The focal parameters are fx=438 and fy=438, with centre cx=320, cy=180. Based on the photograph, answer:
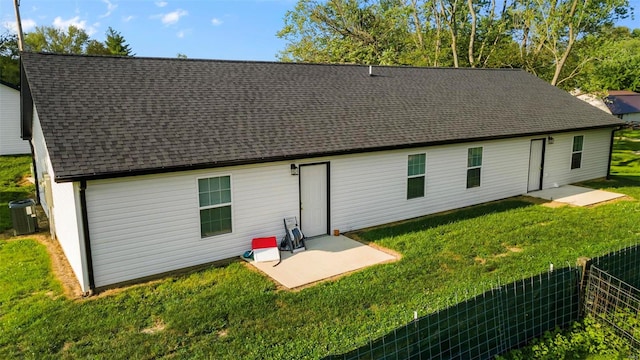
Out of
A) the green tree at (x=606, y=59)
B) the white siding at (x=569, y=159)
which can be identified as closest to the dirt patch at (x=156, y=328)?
the white siding at (x=569, y=159)

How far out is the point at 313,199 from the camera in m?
11.3

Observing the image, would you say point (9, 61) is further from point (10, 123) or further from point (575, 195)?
point (575, 195)

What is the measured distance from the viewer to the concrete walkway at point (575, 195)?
15.0 metres

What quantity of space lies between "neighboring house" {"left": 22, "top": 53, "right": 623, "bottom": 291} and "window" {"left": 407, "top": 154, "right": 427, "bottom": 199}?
0.17 ft

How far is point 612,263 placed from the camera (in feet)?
22.2

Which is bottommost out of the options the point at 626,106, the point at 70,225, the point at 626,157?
the point at 626,157

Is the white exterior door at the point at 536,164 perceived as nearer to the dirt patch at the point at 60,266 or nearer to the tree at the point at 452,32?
the tree at the point at 452,32

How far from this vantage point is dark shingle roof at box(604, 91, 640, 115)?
168 ft

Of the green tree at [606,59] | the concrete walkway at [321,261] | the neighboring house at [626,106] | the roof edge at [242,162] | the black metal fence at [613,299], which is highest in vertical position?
the green tree at [606,59]

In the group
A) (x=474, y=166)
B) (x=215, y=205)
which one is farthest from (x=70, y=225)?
(x=474, y=166)

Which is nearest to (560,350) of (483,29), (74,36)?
(483,29)

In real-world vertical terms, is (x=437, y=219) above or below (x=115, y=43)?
below

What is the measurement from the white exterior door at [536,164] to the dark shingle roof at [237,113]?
2.37 ft

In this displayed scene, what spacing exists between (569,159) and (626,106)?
4532 centimetres
